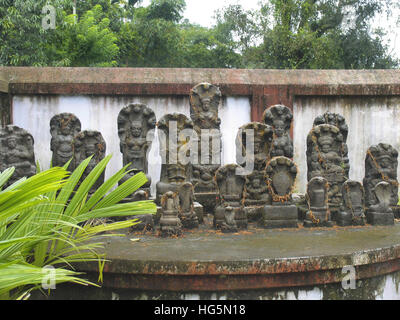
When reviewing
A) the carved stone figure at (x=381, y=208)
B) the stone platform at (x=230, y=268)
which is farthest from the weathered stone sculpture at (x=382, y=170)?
the stone platform at (x=230, y=268)

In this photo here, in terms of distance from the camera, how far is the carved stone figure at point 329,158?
18.5 feet

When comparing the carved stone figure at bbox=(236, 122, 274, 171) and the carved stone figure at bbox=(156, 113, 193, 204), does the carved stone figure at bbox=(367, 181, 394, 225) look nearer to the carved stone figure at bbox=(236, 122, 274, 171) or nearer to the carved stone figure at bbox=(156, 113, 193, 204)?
the carved stone figure at bbox=(236, 122, 274, 171)

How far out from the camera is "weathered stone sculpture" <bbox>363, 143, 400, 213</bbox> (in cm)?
551

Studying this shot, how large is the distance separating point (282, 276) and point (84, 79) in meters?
5.62

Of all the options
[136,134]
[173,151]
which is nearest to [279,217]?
[173,151]

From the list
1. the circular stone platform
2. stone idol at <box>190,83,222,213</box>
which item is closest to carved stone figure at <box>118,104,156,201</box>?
stone idol at <box>190,83,222,213</box>

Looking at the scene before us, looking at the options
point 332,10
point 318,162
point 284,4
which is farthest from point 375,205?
point 332,10

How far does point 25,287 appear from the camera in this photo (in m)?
3.34

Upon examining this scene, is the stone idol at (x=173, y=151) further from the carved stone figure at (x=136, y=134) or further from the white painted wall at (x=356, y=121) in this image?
the white painted wall at (x=356, y=121)

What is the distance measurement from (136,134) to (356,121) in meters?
4.62

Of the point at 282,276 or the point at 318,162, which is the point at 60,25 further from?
the point at 282,276

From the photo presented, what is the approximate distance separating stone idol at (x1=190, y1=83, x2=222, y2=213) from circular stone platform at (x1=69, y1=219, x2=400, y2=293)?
201cm

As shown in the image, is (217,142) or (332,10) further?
(332,10)

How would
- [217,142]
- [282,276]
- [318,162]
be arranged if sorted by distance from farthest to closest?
[217,142] → [318,162] → [282,276]
